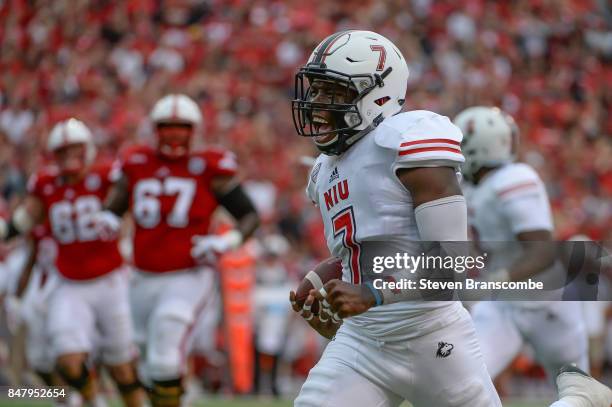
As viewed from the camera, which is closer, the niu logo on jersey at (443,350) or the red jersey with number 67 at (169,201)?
the niu logo on jersey at (443,350)

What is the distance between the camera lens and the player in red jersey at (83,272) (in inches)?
262

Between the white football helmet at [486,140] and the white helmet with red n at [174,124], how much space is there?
1654mm

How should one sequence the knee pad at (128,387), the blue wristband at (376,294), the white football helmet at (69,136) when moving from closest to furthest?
the blue wristband at (376,294) → the knee pad at (128,387) → the white football helmet at (69,136)

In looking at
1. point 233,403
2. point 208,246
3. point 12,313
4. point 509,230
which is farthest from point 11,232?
point 509,230

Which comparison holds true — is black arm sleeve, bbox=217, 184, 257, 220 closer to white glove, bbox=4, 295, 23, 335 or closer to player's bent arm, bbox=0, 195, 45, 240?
player's bent arm, bbox=0, 195, 45, 240

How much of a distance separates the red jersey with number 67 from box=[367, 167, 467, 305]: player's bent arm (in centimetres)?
332

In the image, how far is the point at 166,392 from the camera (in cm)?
607

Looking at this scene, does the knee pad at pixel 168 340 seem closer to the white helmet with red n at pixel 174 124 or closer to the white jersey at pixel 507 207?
the white helmet with red n at pixel 174 124

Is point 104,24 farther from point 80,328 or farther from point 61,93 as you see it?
point 80,328

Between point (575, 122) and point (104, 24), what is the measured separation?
19.3 ft

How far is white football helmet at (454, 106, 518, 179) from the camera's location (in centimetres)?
559

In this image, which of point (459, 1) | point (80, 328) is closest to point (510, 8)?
point (459, 1)

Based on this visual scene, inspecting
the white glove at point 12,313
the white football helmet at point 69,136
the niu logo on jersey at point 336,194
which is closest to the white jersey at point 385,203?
the niu logo on jersey at point 336,194

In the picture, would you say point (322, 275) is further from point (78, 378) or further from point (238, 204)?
point (78, 378)
